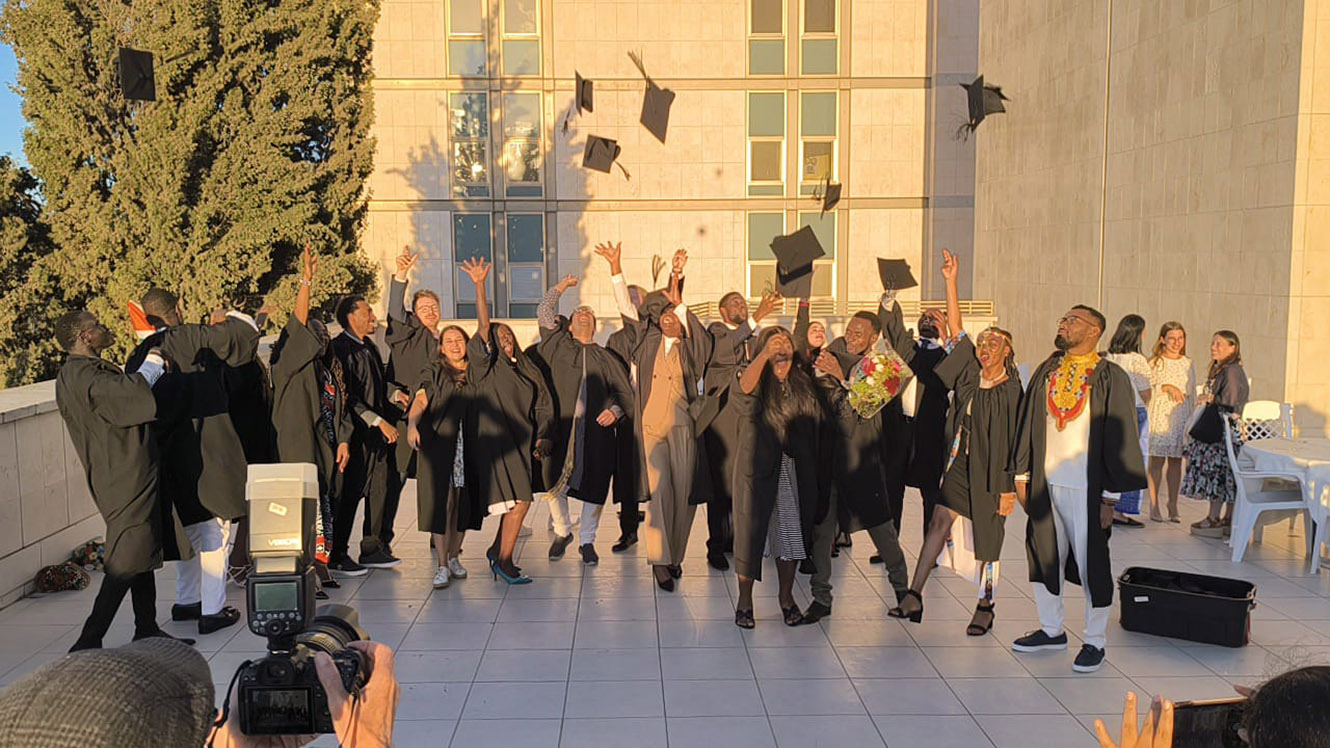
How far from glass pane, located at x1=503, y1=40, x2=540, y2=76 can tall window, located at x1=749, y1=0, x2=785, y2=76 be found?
4610 mm

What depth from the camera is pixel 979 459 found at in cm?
591

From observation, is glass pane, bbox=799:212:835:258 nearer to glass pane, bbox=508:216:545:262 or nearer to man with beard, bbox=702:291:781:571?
glass pane, bbox=508:216:545:262

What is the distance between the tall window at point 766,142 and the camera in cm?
2277

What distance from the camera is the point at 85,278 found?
1455 cm

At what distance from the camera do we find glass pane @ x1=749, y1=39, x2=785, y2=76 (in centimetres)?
2256

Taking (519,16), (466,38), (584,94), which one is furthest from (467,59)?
(584,94)

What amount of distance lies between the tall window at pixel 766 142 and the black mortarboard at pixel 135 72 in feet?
46.8

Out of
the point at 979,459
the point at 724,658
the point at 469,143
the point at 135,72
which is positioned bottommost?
the point at 724,658

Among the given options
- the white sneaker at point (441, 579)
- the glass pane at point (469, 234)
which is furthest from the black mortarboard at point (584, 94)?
the white sneaker at point (441, 579)

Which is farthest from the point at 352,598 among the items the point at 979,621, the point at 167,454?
the point at 979,621

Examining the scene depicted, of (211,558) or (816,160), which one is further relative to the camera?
(816,160)

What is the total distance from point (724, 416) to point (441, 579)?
2219 mm

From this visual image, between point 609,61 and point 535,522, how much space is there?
50.9ft

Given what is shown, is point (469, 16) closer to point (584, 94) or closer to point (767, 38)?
point (584, 94)
